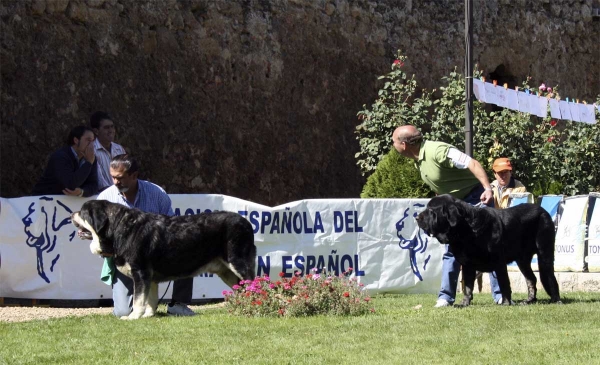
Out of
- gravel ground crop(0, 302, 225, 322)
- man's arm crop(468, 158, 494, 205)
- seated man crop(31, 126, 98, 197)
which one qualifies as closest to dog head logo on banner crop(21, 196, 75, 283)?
seated man crop(31, 126, 98, 197)

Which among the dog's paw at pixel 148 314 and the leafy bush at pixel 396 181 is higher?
the leafy bush at pixel 396 181

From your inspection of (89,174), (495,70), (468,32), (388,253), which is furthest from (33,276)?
(495,70)

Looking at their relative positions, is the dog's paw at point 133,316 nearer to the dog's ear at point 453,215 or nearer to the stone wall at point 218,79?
the dog's ear at point 453,215

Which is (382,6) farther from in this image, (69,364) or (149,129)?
(69,364)

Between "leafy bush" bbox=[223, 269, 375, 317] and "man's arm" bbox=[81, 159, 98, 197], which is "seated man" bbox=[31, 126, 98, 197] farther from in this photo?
"leafy bush" bbox=[223, 269, 375, 317]

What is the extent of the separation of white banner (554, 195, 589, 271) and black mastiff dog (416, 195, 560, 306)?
2827mm

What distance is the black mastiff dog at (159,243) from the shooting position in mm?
9250

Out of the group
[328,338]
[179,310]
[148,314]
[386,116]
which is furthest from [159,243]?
[386,116]

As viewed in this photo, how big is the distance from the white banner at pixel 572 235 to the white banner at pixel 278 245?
1623 mm

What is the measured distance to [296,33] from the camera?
16.5 m

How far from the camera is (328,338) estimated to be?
7.76 m

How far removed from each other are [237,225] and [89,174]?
8.34 feet

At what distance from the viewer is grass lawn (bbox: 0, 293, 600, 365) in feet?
23.0

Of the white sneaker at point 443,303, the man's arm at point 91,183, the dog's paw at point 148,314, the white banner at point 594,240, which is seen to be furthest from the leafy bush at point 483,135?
the dog's paw at point 148,314
